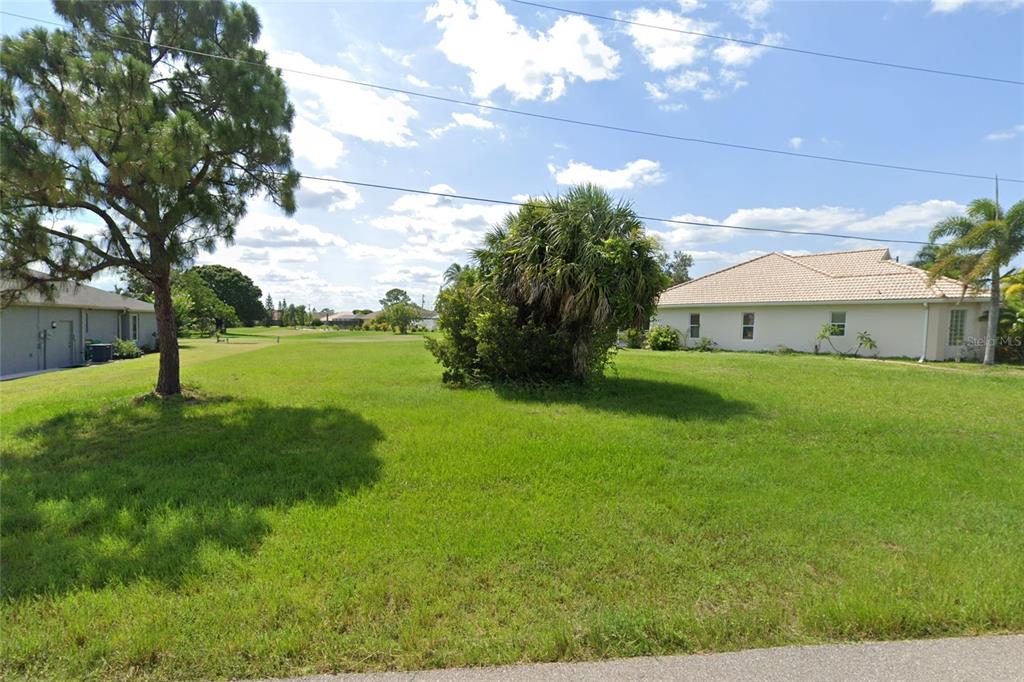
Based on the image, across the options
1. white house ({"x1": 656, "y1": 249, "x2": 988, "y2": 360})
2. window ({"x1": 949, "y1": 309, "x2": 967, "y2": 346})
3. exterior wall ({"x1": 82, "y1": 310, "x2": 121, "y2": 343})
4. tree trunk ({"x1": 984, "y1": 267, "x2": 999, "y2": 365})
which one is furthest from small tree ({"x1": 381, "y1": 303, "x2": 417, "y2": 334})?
tree trunk ({"x1": 984, "y1": 267, "x2": 999, "y2": 365})

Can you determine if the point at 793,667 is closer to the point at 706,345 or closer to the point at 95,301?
the point at 706,345

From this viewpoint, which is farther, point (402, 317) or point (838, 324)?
point (402, 317)

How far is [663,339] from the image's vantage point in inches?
955

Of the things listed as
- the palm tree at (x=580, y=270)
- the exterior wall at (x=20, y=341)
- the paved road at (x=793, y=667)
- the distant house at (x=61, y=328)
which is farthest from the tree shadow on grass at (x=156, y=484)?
the exterior wall at (x=20, y=341)

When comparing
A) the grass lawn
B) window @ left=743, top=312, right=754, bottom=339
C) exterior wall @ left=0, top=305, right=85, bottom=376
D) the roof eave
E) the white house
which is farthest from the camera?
window @ left=743, top=312, right=754, bottom=339

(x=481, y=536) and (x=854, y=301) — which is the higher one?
(x=854, y=301)

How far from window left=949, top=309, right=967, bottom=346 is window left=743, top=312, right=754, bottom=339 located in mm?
6893

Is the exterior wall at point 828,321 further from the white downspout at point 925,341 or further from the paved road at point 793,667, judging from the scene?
the paved road at point 793,667

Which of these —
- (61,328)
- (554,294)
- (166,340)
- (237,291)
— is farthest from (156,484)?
(237,291)

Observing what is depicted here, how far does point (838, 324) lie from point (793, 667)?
2161 centimetres

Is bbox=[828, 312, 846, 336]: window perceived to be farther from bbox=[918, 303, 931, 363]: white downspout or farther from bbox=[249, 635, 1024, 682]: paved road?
bbox=[249, 635, 1024, 682]: paved road

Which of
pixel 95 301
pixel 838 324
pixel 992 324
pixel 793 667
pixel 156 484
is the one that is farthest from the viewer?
pixel 95 301

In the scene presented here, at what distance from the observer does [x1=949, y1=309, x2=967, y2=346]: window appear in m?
18.0

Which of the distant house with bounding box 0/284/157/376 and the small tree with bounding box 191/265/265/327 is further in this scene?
the small tree with bounding box 191/265/265/327
